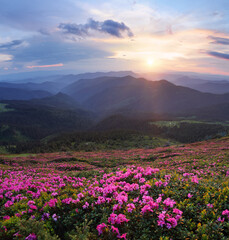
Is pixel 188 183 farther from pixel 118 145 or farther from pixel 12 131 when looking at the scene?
pixel 12 131

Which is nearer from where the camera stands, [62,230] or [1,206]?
[62,230]

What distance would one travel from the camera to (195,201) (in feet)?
22.5

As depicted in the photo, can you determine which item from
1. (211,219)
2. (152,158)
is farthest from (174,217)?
(152,158)

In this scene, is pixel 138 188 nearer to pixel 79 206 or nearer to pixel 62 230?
pixel 79 206

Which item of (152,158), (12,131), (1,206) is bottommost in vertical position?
(12,131)

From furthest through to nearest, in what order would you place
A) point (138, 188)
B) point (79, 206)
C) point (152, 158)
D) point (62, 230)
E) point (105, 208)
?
1. point (152, 158)
2. point (138, 188)
3. point (79, 206)
4. point (105, 208)
5. point (62, 230)

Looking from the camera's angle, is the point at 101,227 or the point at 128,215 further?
the point at 128,215

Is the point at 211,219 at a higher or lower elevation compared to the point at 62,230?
higher

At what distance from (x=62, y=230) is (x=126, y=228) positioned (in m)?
2.60

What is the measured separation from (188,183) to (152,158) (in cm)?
2220

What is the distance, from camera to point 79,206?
707cm

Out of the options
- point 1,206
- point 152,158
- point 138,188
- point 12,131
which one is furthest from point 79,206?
point 12,131

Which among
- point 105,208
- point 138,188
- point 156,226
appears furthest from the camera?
point 138,188

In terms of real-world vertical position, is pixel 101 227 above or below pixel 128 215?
above
